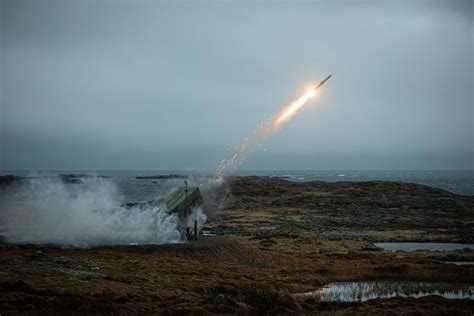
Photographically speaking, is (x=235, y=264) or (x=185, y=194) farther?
(x=185, y=194)

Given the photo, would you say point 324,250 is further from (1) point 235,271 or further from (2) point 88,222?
(2) point 88,222

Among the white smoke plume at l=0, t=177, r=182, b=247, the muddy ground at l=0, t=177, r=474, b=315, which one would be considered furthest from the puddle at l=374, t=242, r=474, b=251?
the white smoke plume at l=0, t=177, r=182, b=247

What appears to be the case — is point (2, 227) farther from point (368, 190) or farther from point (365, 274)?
point (368, 190)

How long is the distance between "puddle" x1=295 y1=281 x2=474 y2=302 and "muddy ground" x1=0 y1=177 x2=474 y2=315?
1253mm

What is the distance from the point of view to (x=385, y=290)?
83.3 ft

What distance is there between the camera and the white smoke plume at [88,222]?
1556 inches

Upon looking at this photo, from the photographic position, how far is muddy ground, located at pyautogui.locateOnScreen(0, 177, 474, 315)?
805 inches

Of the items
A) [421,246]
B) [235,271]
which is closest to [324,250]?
[421,246]

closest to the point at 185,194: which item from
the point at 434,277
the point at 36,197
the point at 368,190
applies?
the point at 36,197

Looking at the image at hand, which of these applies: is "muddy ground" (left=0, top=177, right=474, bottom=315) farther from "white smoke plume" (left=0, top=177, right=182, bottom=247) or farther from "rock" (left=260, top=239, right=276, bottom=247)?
"white smoke plume" (left=0, top=177, right=182, bottom=247)

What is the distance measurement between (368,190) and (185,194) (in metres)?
67.8

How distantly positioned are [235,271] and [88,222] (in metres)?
16.9

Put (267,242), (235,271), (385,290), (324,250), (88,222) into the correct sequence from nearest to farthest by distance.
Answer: (385,290) → (235,271) → (88,222) → (324,250) → (267,242)

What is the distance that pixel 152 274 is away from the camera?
27.3 metres
